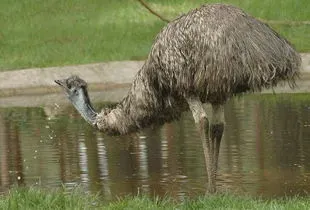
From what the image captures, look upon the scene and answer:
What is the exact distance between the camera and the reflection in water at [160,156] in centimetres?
1246

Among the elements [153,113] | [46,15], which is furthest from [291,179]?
[46,15]

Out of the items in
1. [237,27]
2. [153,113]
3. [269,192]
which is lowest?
[269,192]

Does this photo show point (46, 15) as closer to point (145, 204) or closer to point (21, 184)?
point (21, 184)

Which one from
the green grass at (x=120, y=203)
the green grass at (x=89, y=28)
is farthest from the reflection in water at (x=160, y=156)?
the green grass at (x=89, y=28)

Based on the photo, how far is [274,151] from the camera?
1504cm

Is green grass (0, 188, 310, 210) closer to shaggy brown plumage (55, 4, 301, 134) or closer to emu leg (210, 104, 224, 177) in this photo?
shaggy brown plumage (55, 4, 301, 134)

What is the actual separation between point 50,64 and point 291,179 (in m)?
17.6

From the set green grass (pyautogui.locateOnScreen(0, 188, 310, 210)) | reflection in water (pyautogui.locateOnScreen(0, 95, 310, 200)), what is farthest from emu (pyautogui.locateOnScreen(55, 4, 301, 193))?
green grass (pyautogui.locateOnScreen(0, 188, 310, 210))

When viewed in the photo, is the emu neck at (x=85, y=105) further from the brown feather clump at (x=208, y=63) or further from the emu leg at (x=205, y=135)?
the emu leg at (x=205, y=135)

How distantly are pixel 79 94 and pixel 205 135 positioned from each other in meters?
1.44

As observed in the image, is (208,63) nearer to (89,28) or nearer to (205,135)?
(205,135)

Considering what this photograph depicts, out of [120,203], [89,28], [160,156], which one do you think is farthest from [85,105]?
[89,28]

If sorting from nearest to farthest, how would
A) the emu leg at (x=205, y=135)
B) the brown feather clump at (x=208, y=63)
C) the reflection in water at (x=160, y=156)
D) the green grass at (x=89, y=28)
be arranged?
the brown feather clump at (x=208, y=63)
the emu leg at (x=205, y=135)
the reflection in water at (x=160, y=156)
the green grass at (x=89, y=28)

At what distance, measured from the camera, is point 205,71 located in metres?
11.0
